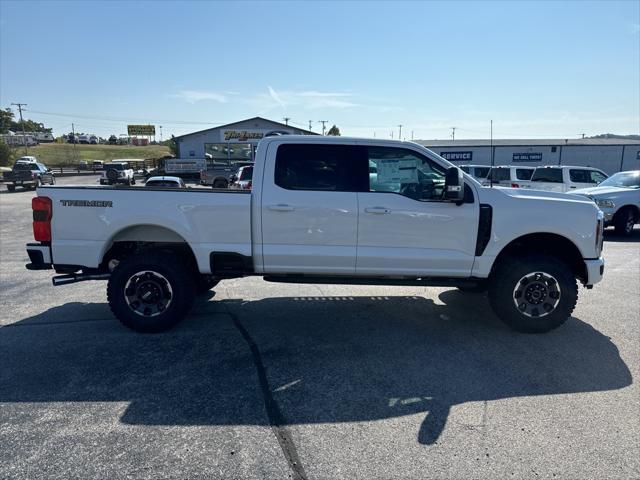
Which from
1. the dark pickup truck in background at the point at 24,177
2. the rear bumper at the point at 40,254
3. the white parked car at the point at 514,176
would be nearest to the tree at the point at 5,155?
the dark pickup truck in background at the point at 24,177

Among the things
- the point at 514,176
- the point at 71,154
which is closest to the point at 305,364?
the point at 514,176

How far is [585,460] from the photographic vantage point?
271 centimetres

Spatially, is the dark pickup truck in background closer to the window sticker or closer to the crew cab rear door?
the crew cab rear door

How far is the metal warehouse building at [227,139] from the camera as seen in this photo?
41.8 m

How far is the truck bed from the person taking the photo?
4.59 meters

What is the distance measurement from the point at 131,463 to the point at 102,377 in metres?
1.32

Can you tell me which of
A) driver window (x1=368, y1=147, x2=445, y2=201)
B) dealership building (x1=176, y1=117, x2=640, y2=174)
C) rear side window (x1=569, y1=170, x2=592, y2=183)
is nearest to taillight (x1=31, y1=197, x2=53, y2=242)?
driver window (x1=368, y1=147, x2=445, y2=201)

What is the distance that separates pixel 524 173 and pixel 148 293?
16.3 meters

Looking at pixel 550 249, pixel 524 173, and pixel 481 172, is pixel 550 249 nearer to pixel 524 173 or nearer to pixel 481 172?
pixel 524 173

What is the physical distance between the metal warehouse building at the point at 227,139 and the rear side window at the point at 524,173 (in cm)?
2733

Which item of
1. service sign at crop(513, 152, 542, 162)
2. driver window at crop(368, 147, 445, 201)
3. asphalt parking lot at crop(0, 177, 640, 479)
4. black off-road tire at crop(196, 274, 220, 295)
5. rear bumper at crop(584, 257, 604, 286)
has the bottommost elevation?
asphalt parking lot at crop(0, 177, 640, 479)

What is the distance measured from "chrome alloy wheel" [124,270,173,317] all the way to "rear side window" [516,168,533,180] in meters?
15.9

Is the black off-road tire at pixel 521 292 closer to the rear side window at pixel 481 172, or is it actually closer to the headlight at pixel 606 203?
the headlight at pixel 606 203

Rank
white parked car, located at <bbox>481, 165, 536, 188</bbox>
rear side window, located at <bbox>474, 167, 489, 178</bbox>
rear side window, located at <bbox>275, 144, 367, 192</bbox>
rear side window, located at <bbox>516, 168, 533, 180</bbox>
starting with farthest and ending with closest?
rear side window, located at <bbox>474, 167, 489, 178</bbox> → rear side window, located at <bbox>516, 168, 533, 180</bbox> → white parked car, located at <bbox>481, 165, 536, 188</bbox> → rear side window, located at <bbox>275, 144, 367, 192</bbox>
